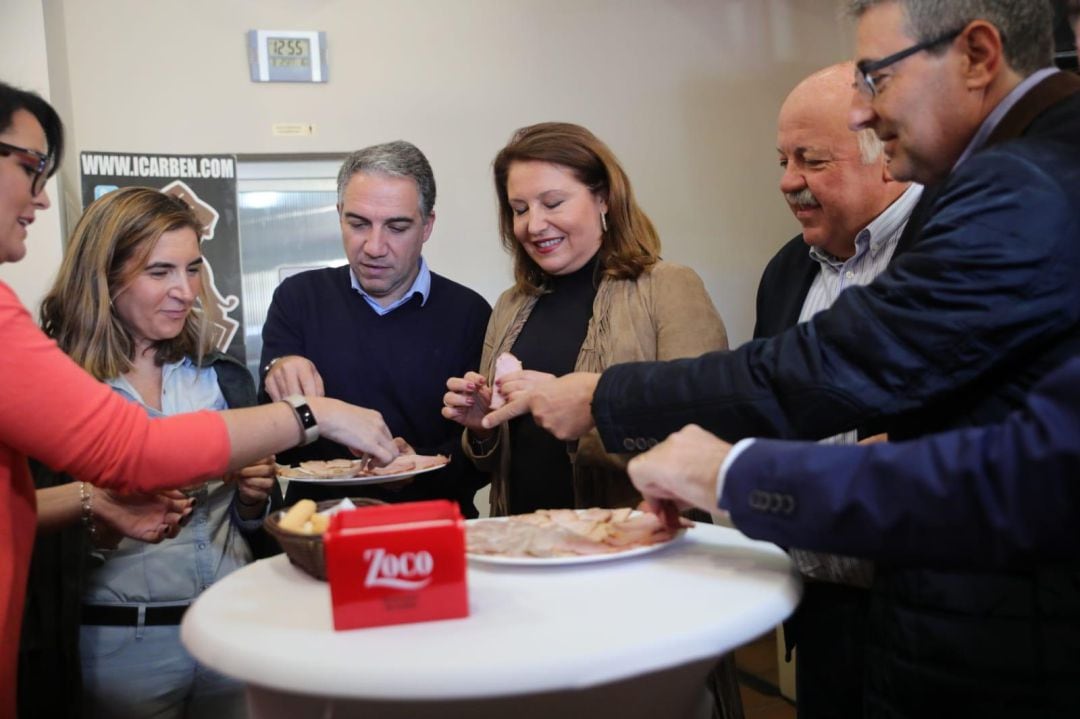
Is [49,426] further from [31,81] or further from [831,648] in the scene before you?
[31,81]

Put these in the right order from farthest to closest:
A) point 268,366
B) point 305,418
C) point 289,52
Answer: point 289,52 → point 268,366 → point 305,418

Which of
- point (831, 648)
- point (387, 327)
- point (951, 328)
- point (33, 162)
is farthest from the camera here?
point (387, 327)

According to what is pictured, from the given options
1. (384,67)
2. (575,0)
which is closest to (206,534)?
(384,67)

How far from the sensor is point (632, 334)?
197 cm

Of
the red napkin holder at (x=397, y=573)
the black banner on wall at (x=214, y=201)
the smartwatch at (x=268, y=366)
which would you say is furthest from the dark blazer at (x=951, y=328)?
the black banner on wall at (x=214, y=201)

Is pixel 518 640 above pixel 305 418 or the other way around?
the other way around

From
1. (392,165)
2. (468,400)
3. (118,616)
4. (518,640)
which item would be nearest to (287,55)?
(392,165)

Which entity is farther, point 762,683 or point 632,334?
point 762,683

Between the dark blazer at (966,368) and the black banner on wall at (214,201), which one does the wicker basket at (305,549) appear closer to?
the dark blazer at (966,368)

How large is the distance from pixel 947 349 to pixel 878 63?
429mm

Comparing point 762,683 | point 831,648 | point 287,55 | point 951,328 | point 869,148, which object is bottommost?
point 762,683

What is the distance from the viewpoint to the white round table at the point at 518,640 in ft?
2.89

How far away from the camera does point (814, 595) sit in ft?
5.71

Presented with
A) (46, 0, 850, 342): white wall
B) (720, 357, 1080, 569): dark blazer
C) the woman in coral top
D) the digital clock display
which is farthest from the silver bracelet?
the digital clock display
